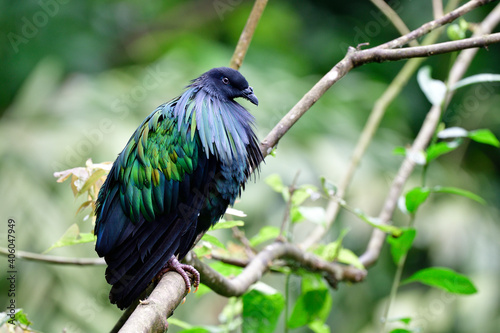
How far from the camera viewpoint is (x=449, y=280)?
271 centimetres

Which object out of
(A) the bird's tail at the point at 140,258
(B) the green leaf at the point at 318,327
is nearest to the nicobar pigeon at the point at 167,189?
(A) the bird's tail at the point at 140,258

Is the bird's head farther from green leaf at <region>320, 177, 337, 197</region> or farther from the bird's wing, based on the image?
green leaf at <region>320, 177, 337, 197</region>

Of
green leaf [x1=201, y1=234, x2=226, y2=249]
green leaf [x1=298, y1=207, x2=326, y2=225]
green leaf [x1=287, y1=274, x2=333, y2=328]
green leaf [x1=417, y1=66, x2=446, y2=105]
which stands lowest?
green leaf [x1=287, y1=274, x2=333, y2=328]

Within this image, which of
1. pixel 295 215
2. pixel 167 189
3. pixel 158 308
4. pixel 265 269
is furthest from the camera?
pixel 295 215

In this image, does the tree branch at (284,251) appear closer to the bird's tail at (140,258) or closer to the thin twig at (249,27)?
the bird's tail at (140,258)

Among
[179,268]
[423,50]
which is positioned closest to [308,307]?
[179,268]

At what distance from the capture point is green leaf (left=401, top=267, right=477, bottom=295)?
265 cm

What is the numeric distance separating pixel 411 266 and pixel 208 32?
185 inches

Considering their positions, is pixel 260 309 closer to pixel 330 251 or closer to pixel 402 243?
pixel 330 251

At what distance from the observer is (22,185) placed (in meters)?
5.52

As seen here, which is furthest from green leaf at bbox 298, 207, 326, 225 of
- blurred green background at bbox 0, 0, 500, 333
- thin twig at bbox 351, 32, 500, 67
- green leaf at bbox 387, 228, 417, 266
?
blurred green background at bbox 0, 0, 500, 333

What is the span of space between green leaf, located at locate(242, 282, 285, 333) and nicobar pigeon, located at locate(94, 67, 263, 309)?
51cm

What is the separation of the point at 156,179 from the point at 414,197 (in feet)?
4.28

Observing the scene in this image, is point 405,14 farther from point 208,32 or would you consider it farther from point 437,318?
point 437,318
